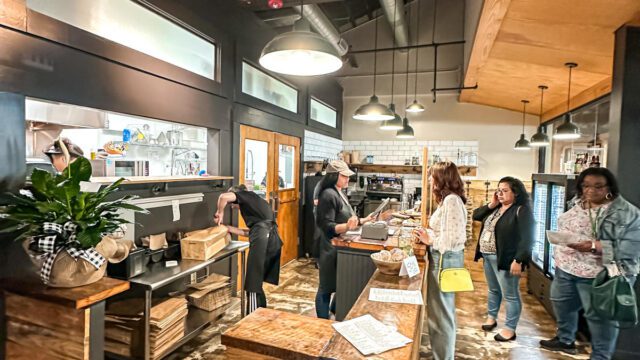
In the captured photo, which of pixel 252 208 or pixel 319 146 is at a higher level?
pixel 319 146

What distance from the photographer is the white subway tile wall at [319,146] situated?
20.5ft

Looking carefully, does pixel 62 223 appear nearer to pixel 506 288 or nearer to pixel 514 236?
pixel 514 236

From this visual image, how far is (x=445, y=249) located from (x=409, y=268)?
459 mm

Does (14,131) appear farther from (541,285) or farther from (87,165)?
(541,285)

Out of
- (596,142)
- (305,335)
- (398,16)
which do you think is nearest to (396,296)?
(305,335)

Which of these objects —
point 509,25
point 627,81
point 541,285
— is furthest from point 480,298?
point 509,25

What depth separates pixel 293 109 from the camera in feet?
18.8

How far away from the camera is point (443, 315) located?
2.52 meters

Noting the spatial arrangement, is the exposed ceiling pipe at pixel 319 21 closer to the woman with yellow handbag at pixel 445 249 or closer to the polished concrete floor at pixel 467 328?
the woman with yellow handbag at pixel 445 249

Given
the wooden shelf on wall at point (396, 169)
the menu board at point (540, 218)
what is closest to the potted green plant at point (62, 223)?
the menu board at point (540, 218)

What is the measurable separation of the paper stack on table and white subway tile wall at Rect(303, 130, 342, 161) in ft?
15.5

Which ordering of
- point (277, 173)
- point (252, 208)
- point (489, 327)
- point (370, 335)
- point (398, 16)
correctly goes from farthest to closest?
point (398, 16) → point (277, 173) → point (489, 327) → point (252, 208) → point (370, 335)

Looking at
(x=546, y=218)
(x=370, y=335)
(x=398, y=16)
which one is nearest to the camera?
(x=370, y=335)

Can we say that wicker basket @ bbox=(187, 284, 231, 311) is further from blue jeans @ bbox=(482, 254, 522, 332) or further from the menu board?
the menu board
